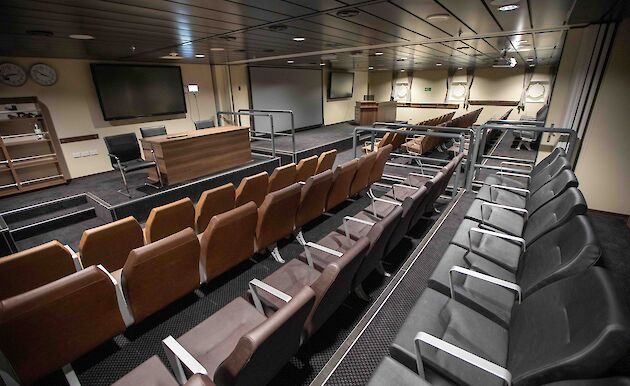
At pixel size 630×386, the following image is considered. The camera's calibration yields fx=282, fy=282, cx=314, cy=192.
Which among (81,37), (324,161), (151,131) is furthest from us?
(151,131)

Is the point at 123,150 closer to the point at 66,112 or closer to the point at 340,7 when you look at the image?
the point at 66,112

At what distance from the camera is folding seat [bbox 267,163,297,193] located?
3.81 metres

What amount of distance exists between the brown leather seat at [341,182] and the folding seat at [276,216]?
26.0 inches

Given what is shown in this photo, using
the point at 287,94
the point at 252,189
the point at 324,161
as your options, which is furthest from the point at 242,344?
the point at 287,94

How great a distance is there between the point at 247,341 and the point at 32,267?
6.26 feet

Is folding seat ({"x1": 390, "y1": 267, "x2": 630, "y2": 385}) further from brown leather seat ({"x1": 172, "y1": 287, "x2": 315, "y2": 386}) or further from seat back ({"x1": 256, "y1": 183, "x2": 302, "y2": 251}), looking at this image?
seat back ({"x1": 256, "y1": 183, "x2": 302, "y2": 251})

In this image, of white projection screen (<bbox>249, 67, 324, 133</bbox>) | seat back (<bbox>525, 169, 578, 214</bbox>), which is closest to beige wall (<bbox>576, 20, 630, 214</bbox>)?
seat back (<bbox>525, 169, 578, 214</bbox>)

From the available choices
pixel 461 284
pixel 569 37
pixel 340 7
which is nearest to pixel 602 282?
pixel 461 284

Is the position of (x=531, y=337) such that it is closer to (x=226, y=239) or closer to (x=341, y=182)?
(x=226, y=239)

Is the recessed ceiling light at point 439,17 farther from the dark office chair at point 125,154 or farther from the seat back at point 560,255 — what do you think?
the dark office chair at point 125,154

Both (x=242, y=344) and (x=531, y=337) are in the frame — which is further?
(x=531, y=337)

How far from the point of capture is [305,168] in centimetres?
437

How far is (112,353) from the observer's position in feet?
5.97

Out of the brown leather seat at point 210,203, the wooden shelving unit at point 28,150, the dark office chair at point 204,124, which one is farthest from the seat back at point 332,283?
the dark office chair at point 204,124
